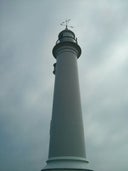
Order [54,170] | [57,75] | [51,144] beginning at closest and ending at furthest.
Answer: [54,170], [51,144], [57,75]

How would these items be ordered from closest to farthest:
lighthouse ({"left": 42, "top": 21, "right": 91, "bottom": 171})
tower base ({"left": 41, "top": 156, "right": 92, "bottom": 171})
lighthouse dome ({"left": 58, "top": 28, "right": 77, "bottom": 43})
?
1. tower base ({"left": 41, "top": 156, "right": 92, "bottom": 171})
2. lighthouse ({"left": 42, "top": 21, "right": 91, "bottom": 171})
3. lighthouse dome ({"left": 58, "top": 28, "right": 77, "bottom": 43})

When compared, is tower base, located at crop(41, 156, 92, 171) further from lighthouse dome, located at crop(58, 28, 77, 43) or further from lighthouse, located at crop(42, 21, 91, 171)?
lighthouse dome, located at crop(58, 28, 77, 43)

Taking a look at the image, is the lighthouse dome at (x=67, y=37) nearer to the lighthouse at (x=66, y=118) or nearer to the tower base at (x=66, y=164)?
the lighthouse at (x=66, y=118)

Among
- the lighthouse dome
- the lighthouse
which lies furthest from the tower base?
the lighthouse dome

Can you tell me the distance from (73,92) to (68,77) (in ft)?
3.11

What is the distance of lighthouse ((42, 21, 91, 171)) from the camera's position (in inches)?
355

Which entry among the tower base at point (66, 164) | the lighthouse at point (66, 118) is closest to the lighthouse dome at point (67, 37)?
the lighthouse at point (66, 118)

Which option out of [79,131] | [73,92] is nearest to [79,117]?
[79,131]

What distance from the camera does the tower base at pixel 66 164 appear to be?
864cm

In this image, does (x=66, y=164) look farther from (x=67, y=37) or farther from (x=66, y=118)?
(x=67, y=37)

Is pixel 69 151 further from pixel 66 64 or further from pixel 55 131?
pixel 66 64

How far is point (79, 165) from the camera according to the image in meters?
8.88

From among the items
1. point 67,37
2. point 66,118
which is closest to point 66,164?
point 66,118

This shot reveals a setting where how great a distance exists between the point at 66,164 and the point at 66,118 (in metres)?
2.23
